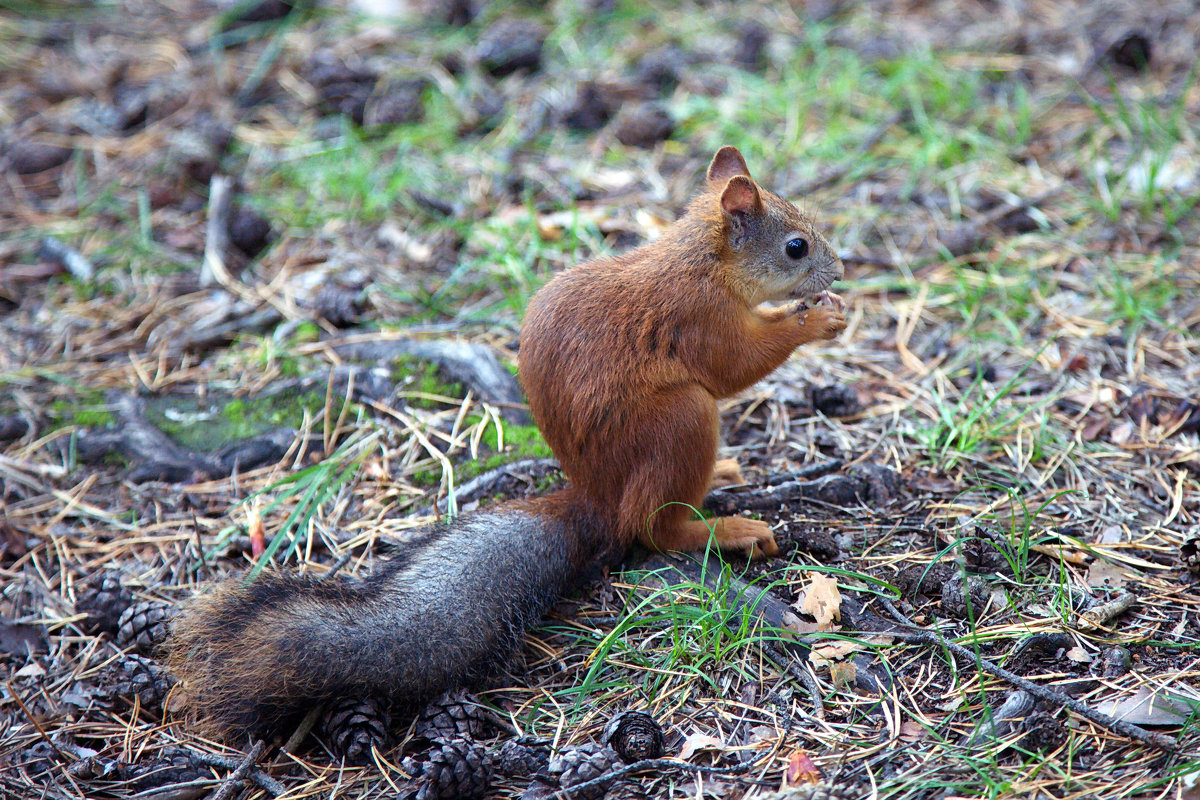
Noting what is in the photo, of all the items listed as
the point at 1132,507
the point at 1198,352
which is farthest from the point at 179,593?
the point at 1198,352

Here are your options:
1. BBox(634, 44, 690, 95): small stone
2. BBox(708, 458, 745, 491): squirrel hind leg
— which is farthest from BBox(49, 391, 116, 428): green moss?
BBox(634, 44, 690, 95): small stone

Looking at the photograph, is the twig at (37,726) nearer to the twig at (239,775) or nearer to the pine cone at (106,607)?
the pine cone at (106,607)

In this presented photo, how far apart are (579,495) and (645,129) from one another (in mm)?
2330

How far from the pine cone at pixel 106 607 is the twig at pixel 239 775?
629mm

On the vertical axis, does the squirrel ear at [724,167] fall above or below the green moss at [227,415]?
above

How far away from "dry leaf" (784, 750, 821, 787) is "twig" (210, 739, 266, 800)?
98cm

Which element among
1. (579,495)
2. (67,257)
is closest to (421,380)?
(579,495)

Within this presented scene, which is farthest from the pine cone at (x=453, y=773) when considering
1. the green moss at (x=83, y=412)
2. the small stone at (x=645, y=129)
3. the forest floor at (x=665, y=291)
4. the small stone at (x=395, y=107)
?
the small stone at (x=395, y=107)

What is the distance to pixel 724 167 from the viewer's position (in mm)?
2559

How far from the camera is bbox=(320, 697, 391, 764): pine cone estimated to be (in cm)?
176

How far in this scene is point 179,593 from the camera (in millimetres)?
2203

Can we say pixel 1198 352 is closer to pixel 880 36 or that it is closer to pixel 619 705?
pixel 619 705

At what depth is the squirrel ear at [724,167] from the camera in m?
2.53

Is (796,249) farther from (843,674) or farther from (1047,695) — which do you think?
(1047,695)
